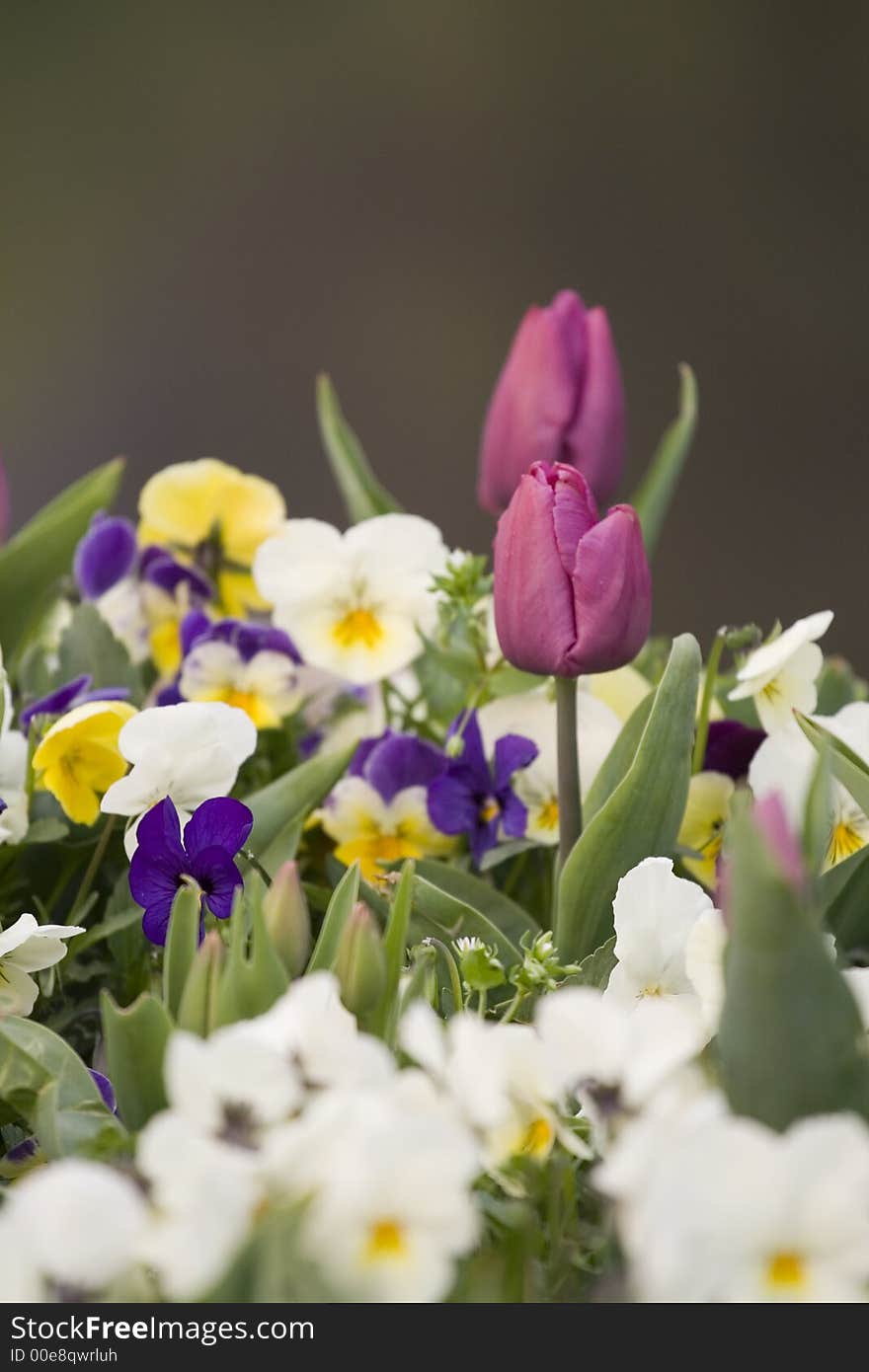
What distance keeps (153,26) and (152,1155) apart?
422 centimetres

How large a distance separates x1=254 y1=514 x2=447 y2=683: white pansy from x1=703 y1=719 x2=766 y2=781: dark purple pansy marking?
0.46 ft

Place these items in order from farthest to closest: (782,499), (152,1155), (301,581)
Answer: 1. (782,499)
2. (301,581)
3. (152,1155)

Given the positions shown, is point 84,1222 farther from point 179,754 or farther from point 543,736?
point 543,736

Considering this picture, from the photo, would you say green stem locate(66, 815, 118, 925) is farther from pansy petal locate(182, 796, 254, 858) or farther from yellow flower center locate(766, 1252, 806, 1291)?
yellow flower center locate(766, 1252, 806, 1291)

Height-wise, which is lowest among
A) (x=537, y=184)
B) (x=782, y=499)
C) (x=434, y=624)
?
(x=782, y=499)

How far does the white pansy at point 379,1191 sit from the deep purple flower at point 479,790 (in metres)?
0.31

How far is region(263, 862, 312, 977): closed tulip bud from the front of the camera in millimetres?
428

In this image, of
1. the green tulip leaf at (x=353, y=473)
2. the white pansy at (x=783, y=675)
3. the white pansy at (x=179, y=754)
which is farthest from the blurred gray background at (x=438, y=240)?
the white pansy at (x=179, y=754)

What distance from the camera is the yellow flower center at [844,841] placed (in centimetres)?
58

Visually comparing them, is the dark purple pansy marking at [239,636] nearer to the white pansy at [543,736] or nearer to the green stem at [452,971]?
the white pansy at [543,736]

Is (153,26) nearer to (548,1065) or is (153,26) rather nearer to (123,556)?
(123,556)

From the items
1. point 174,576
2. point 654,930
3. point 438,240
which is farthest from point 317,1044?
point 438,240

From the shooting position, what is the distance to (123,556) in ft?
2.52

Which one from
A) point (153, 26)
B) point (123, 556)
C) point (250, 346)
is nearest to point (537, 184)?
point (250, 346)
